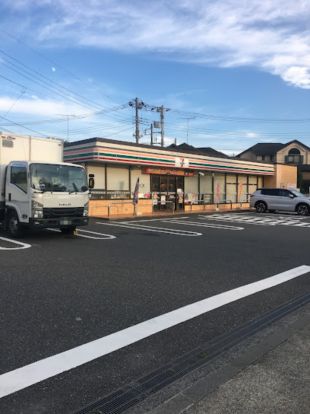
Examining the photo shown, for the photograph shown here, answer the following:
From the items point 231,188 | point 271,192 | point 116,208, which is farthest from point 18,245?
point 231,188

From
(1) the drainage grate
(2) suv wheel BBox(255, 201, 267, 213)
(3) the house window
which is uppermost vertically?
(3) the house window

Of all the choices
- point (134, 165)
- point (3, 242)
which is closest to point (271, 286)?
point (3, 242)

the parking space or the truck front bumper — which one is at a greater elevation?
the truck front bumper

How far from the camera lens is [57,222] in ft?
40.4

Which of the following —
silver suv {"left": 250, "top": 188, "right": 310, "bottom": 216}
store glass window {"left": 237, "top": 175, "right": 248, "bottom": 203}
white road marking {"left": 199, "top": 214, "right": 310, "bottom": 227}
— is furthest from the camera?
store glass window {"left": 237, "top": 175, "right": 248, "bottom": 203}

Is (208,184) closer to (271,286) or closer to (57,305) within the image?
(271,286)

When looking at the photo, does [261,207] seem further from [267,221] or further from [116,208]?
[116,208]

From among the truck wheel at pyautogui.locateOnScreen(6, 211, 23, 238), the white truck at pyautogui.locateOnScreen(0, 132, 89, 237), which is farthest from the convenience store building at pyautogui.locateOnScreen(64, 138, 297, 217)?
the truck wheel at pyautogui.locateOnScreen(6, 211, 23, 238)

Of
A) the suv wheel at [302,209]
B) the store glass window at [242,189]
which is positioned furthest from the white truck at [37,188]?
the store glass window at [242,189]

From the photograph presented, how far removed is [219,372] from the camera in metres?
3.93

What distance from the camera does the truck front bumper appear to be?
1195 cm

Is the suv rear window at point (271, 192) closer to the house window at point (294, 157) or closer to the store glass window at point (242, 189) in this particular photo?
the store glass window at point (242, 189)

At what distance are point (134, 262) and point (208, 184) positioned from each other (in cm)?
2156

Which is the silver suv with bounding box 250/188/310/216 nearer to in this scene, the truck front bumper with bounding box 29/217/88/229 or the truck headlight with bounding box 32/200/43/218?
the truck front bumper with bounding box 29/217/88/229
